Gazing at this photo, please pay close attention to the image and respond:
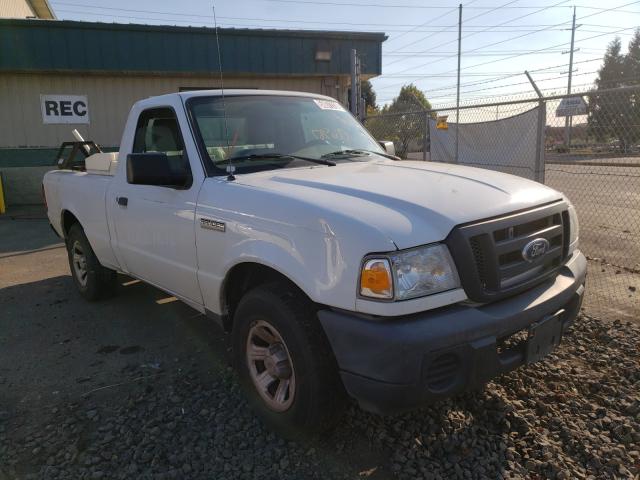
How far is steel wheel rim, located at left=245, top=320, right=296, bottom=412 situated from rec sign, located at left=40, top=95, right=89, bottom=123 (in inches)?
418

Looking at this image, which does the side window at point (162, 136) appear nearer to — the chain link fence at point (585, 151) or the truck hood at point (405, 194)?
the truck hood at point (405, 194)

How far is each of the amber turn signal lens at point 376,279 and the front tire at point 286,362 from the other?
1.36 ft

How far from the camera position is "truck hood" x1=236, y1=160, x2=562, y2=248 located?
227cm

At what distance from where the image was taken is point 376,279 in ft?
7.11

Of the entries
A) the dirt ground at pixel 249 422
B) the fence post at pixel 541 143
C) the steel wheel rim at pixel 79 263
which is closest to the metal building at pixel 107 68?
the fence post at pixel 541 143

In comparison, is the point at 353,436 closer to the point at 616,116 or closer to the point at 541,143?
the point at 616,116

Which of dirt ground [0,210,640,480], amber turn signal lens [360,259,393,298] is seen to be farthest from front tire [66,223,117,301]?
amber turn signal lens [360,259,393,298]

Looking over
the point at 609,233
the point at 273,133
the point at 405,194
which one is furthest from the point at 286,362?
the point at 609,233

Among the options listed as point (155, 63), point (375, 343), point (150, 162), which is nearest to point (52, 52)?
point (155, 63)

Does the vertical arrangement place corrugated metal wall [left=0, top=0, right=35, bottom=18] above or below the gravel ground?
above

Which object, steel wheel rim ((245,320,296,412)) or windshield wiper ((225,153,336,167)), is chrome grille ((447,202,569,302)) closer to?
steel wheel rim ((245,320,296,412))

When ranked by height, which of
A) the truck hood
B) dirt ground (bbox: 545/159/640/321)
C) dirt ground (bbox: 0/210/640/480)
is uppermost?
the truck hood

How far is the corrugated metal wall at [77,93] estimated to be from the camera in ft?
36.8

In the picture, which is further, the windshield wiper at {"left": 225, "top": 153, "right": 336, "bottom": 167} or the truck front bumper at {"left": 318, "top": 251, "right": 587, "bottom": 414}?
the windshield wiper at {"left": 225, "top": 153, "right": 336, "bottom": 167}
